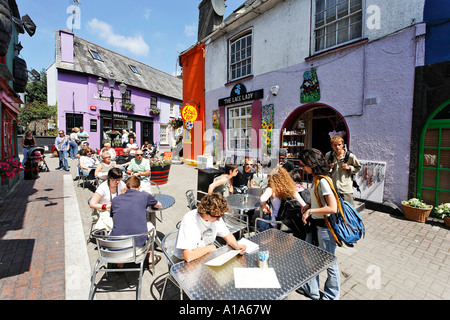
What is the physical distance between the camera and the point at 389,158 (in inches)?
217

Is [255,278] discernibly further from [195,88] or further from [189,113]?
[195,88]

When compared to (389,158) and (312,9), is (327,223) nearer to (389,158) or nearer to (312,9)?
(389,158)

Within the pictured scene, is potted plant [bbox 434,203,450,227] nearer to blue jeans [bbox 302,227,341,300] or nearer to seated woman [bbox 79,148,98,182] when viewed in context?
blue jeans [bbox 302,227,341,300]

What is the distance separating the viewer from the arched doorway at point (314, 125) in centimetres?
789

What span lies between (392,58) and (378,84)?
0.64 meters

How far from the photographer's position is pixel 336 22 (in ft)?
21.9

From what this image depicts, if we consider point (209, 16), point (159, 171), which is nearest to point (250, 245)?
point (159, 171)

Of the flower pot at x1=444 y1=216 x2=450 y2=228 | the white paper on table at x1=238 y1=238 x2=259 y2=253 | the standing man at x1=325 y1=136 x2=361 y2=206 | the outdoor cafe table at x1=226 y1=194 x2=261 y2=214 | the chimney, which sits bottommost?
the flower pot at x1=444 y1=216 x2=450 y2=228

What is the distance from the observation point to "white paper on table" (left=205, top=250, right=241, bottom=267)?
1.94m

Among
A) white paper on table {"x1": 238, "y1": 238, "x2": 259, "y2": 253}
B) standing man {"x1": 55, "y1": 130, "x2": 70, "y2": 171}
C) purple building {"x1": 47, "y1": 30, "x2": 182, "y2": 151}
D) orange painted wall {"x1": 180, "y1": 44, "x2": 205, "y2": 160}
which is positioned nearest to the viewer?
white paper on table {"x1": 238, "y1": 238, "x2": 259, "y2": 253}

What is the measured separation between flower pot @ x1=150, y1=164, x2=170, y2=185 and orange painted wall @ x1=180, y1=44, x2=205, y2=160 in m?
4.45

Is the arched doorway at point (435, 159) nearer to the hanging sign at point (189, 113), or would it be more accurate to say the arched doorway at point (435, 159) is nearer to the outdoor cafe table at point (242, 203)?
the outdoor cafe table at point (242, 203)

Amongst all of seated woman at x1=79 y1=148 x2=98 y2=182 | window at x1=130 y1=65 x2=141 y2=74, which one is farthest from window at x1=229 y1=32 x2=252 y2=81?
window at x1=130 y1=65 x2=141 y2=74
